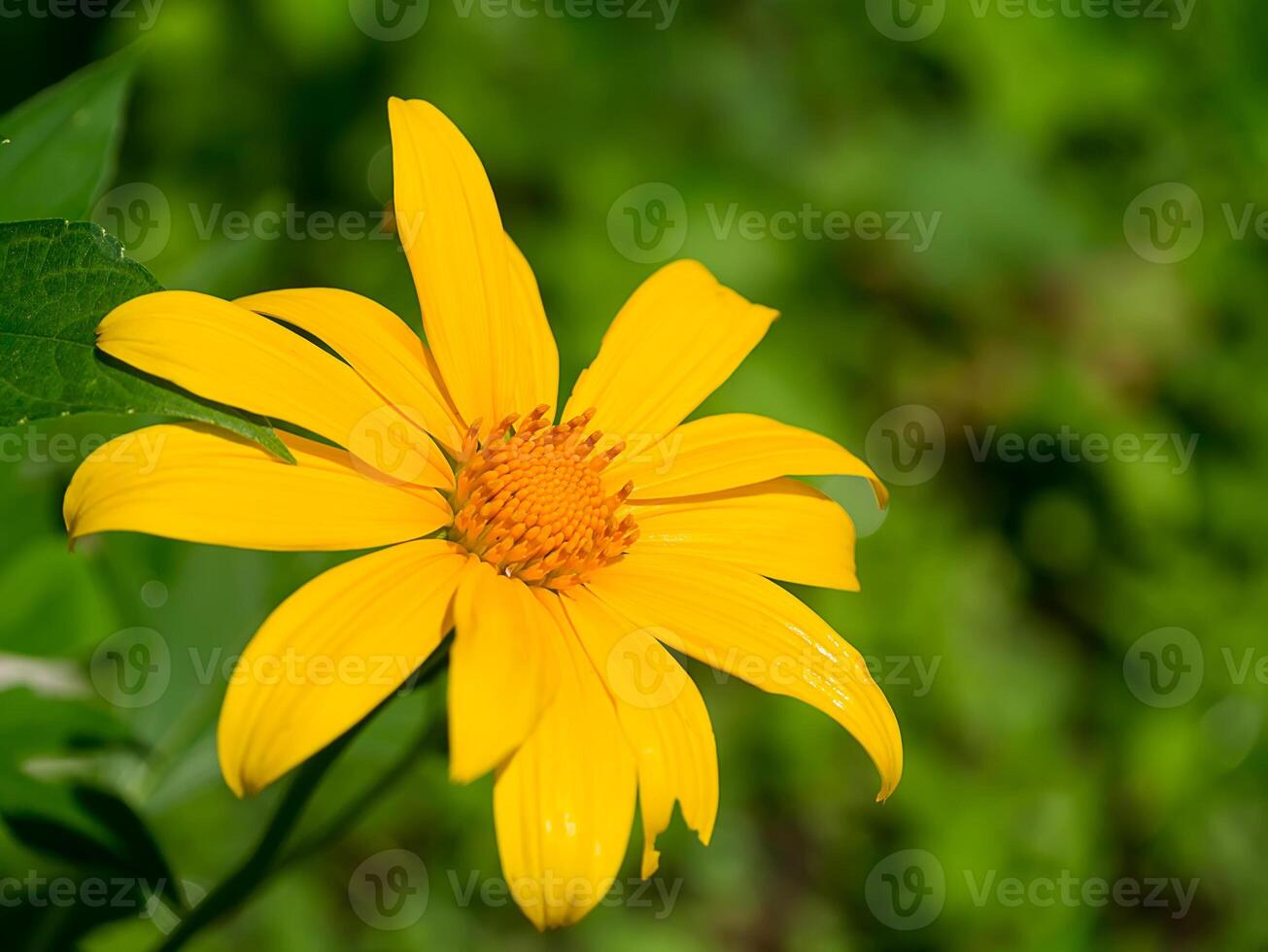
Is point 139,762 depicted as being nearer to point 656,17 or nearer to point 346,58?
point 346,58

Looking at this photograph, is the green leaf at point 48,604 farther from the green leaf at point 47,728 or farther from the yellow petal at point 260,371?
the yellow petal at point 260,371

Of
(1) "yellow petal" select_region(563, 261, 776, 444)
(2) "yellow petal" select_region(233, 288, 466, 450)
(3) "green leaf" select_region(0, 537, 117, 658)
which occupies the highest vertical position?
(1) "yellow petal" select_region(563, 261, 776, 444)

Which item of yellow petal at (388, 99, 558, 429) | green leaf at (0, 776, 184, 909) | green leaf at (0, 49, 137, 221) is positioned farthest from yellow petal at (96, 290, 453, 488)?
green leaf at (0, 776, 184, 909)

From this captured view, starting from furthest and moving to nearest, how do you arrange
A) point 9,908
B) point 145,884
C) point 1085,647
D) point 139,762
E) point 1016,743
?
point 1085,647 → point 1016,743 → point 139,762 → point 9,908 → point 145,884

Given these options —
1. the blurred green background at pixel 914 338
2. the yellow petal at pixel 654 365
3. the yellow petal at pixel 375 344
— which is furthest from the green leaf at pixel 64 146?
the blurred green background at pixel 914 338

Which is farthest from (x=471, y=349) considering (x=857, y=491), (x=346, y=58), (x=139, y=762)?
(x=346, y=58)

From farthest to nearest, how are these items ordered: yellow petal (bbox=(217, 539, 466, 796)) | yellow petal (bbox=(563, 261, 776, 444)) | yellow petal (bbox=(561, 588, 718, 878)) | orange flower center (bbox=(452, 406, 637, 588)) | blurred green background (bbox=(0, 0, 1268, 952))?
blurred green background (bbox=(0, 0, 1268, 952)) → yellow petal (bbox=(563, 261, 776, 444)) → orange flower center (bbox=(452, 406, 637, 588)) → yellow petal (bbox=(561, 588, 718, 878)) → yellow petal (bbox=(217, 539, 466, 796))

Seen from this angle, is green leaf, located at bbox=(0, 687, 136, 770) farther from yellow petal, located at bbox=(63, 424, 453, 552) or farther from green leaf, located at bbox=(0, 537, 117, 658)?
yellow petal, located at bbox=(63, 424, 453, 552)
